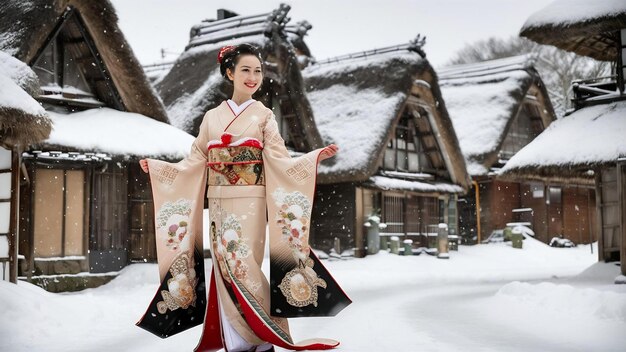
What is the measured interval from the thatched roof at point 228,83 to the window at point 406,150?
3.37m

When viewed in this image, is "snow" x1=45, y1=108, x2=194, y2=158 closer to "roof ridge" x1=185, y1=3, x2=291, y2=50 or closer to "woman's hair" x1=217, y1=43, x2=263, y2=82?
"roof ridge" x1=185, y1=3, x2=291, y2=50

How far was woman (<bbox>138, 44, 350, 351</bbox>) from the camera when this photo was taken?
4598mm

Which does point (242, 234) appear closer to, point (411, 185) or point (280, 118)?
point (280, 118)

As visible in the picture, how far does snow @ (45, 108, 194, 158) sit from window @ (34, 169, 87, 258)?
32.3 inches

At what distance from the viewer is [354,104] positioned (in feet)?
64.0

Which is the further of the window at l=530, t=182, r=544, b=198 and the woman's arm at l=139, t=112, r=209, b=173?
the window at l=530, t=182, r=544, b=198

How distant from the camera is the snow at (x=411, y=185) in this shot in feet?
60.8

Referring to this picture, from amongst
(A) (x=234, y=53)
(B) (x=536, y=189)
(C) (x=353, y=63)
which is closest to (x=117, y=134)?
(A) (x=234, y=53)

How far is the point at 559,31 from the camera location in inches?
484

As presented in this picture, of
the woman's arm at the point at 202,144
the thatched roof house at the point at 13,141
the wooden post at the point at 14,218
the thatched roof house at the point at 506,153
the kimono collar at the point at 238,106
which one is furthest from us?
the thatched roof house at the point at 506,153

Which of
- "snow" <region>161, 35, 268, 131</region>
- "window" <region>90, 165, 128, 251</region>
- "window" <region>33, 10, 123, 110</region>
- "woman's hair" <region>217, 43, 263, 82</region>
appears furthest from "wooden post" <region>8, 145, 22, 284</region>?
"snow" <region>161, 35, 268, 131</region>

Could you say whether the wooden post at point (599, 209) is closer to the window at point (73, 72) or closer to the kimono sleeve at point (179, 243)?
the window at point (73, 72)

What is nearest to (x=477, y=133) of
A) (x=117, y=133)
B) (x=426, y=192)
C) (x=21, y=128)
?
(x=426, y=192)

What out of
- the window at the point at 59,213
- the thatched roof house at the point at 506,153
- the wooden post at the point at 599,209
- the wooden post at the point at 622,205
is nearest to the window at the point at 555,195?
the thatched roof house at the point at 506,153
